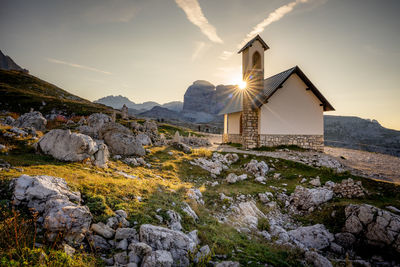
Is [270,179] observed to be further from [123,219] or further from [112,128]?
[112,128]

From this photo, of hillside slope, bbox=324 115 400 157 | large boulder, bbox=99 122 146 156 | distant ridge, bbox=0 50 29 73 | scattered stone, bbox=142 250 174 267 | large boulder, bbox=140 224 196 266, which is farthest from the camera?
distant ridge, bbox=0 50 29 73

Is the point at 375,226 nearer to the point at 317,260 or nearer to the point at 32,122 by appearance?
the point at 317,260

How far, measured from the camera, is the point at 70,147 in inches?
339

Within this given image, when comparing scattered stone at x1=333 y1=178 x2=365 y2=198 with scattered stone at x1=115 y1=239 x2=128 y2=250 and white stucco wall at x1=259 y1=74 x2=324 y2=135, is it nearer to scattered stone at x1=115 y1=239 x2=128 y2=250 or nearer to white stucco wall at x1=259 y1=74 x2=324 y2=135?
scattered stone at x1=115 y1=239 x2=128 y2=250

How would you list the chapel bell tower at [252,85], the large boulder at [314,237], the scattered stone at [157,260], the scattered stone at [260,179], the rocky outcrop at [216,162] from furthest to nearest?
the chapel bell tower at [252,85]
the rocky outcrop at [216,162]
the scattered stone at [260,179]
the large boulder at [314,237]
the scattered stone at [157,260]

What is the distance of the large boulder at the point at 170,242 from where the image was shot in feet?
13.4

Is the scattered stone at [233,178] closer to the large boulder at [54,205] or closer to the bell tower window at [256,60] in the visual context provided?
the large boulder at [54,205]

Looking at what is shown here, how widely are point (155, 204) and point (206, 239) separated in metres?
2.01

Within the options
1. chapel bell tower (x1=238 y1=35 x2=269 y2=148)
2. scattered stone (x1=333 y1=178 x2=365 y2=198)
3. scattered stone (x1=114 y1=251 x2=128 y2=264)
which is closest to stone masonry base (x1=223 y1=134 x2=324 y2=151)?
chapel bell tower (x1=238 y1=35 x2=269 y2=148)

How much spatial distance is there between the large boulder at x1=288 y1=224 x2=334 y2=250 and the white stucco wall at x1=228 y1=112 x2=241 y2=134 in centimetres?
2056

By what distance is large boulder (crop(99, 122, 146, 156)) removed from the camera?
12.9 meters

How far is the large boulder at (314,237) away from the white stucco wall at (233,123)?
20564mm

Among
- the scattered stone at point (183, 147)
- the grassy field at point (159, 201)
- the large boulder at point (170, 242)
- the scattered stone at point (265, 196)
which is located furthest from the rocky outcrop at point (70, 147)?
the scattered stone at point (183, 147)

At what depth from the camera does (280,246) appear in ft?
18.6
